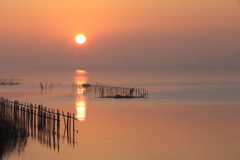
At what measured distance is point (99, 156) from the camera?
53.9ft

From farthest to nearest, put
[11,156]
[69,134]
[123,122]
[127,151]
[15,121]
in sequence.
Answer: [123,122]
[69,134]
[15,121]
[127,151]
[11,156]

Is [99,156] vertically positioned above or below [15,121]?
below

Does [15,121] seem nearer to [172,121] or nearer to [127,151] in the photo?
[127,151]

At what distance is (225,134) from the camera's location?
21.3 m

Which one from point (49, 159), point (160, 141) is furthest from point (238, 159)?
point (49, 159)

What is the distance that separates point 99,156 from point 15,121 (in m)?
4.59

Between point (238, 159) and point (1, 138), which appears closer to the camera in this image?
point (238, 159)

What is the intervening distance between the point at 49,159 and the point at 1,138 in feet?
9.08

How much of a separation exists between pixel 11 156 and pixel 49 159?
1.47 meters

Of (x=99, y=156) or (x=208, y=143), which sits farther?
(x=208, y=143)

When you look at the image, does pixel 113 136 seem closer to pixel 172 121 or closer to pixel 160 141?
pixel 160 141

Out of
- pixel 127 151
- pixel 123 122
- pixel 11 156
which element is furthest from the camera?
pixel 123 122

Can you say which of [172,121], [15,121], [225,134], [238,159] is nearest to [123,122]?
[172,121]

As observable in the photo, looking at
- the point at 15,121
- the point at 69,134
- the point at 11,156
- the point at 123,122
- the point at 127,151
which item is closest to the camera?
the point at 11,156
